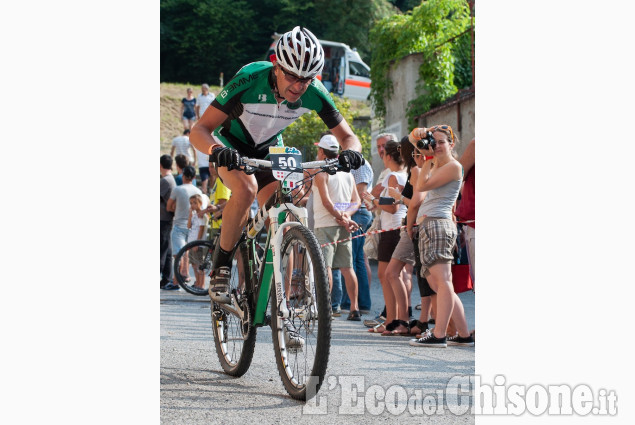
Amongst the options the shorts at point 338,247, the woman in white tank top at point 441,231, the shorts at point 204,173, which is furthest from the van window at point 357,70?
the woman in white tank top at point 441,231

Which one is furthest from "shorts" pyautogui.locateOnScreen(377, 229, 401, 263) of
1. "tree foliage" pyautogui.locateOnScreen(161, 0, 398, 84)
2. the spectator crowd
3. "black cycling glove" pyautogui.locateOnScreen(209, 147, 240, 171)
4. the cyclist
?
"tree foliage" pyautogui.locateOnScreen(161, 0, 398, 84)

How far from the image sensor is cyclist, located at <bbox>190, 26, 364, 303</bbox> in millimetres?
4805

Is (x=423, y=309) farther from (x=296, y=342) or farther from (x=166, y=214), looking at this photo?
(x=166, y=214)

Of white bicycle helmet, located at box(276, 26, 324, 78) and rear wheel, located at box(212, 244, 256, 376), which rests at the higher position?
white bicycle helmet, located at box(276, 26, 324, 78)

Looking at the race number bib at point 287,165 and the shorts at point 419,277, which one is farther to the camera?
the shorts at point 419,277

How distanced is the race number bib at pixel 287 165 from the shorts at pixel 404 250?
140 inches

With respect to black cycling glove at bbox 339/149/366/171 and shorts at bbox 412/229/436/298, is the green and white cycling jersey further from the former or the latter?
shorts at bbox 412/229/436/298

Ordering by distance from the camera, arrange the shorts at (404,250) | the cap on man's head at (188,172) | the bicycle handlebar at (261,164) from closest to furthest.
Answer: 1. the bicycle handlebar at (261,164)
2. the shorts at (404,250)
3. the cap on man's head at (188,172)

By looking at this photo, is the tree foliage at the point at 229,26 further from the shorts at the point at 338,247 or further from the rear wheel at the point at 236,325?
the rear wheel at the point at 236,325

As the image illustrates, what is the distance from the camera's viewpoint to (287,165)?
4.70 m

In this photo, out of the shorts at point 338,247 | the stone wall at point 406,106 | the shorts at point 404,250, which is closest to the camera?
the shorts at point 404,250

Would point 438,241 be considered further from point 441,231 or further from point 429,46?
point 429,46

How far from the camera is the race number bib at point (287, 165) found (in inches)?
185

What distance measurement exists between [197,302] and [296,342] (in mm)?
6364
